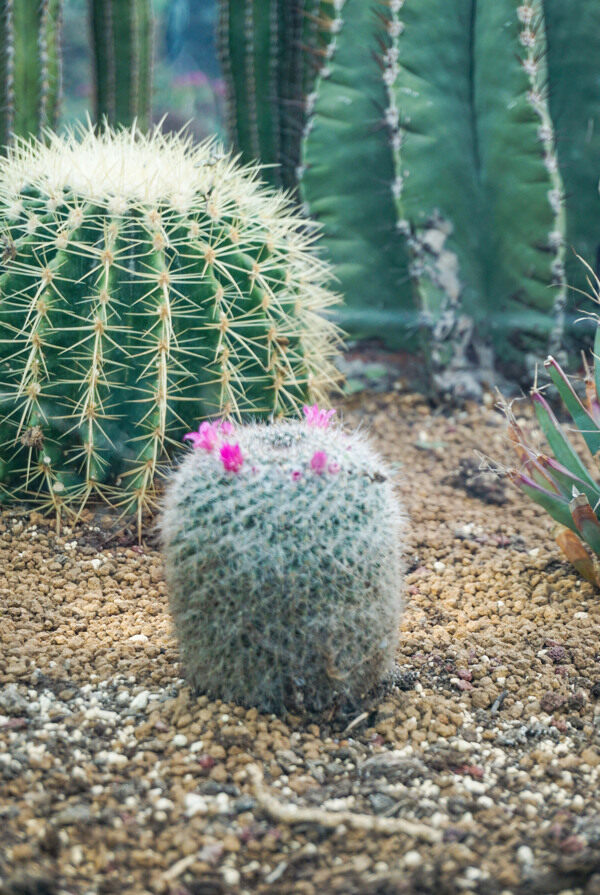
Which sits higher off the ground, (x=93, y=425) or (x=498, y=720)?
(x=93, y=425)

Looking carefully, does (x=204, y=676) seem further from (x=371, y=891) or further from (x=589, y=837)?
(x=589, y=837)

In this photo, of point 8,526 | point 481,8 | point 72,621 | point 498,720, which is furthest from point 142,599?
point 481,8

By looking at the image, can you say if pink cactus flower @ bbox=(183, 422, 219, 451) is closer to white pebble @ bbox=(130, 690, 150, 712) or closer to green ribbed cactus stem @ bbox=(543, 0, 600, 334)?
white pebble @ bbox=(130, 690, 150, 712)

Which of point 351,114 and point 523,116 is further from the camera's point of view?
point 351,114

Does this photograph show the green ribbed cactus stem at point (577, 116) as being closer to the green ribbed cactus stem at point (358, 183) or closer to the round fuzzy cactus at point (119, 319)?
the green ribbed cactus stem at point (358, 183)

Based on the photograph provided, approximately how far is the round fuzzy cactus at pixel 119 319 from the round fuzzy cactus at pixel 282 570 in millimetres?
932

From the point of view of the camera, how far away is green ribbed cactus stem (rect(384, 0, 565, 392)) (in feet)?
13.4

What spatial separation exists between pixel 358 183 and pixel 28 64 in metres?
1.78

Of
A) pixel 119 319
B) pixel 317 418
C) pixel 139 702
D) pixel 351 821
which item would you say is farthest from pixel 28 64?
pixel 351 821

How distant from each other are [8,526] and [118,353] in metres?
0.71

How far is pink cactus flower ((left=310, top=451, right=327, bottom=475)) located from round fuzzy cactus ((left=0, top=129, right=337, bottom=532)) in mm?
1046

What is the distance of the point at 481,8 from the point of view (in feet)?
13.8

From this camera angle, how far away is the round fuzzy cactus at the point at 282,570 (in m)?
1.98

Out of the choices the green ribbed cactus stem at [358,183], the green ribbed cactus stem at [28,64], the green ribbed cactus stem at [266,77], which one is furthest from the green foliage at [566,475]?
the green ribbed cactus stem at [28,64]
